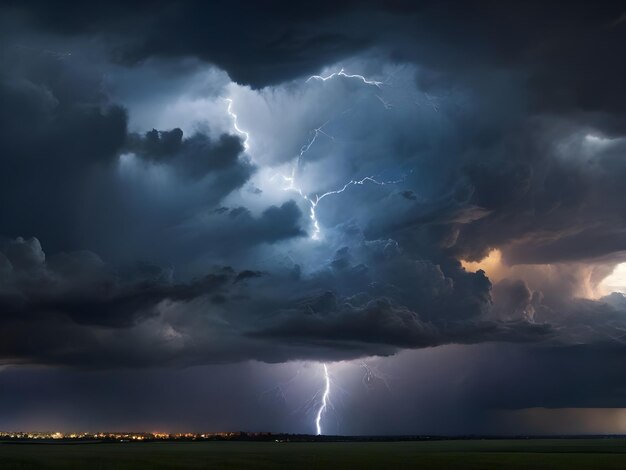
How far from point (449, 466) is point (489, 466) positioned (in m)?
6.15

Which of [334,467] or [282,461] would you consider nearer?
[334,467]

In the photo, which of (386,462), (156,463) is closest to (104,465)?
(156,463)

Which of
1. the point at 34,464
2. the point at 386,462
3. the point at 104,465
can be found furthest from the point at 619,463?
the point at 34,464

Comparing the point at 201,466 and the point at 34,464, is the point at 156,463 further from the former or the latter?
the point at 34,464

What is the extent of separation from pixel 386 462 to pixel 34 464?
54448 millimetres

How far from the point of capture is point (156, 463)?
11381cm

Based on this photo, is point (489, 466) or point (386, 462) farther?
point (386, 462)

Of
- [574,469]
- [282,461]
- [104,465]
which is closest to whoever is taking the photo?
[574,469]

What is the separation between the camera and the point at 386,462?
4599 inches

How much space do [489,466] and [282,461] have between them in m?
33.7

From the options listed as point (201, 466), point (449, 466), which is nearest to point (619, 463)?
point (449, 466)

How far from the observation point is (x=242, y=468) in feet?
339

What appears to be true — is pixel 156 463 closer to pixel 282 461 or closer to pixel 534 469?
pixel 282 461

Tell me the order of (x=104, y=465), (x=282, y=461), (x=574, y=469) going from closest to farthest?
(x=574, y=469) → (x=104, y=465) → (x=282, y=461)
